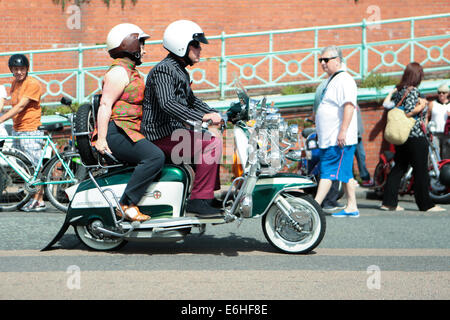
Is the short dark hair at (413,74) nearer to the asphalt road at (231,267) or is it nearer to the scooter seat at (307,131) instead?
the scooter seat at (307,131)

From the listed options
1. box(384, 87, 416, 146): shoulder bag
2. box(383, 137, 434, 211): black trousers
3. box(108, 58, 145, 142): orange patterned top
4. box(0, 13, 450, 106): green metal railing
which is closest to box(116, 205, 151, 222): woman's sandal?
box(108, 58, 145, 142): orange patterned top

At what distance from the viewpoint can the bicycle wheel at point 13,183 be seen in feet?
28.3

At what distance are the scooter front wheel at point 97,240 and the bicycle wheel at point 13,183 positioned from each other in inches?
107

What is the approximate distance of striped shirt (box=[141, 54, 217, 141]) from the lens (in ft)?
18.9

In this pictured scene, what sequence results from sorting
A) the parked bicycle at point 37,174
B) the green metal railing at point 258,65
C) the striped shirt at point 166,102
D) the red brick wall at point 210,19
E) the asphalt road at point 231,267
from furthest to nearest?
1. the red brick wall at point 210,19
2. the green metal railing at point 258,65
3. the parked bicycle at point 37,174
4. the striped shirt at point 166,102
5. the asphalt road at point 231,267

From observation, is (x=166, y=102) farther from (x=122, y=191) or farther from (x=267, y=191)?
(x=267, y=191)

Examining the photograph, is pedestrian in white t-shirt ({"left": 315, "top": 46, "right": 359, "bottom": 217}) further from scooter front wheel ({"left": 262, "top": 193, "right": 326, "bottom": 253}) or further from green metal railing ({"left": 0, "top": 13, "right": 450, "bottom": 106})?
green metal railing ({"left": 0, "top": 13, "right": 450, "bottom": 106})

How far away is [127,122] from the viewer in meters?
5.96

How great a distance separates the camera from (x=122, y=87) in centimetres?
593

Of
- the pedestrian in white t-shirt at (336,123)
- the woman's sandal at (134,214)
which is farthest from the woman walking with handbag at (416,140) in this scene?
the woman's sandal at (134,214)

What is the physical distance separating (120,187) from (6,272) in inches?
48.9
